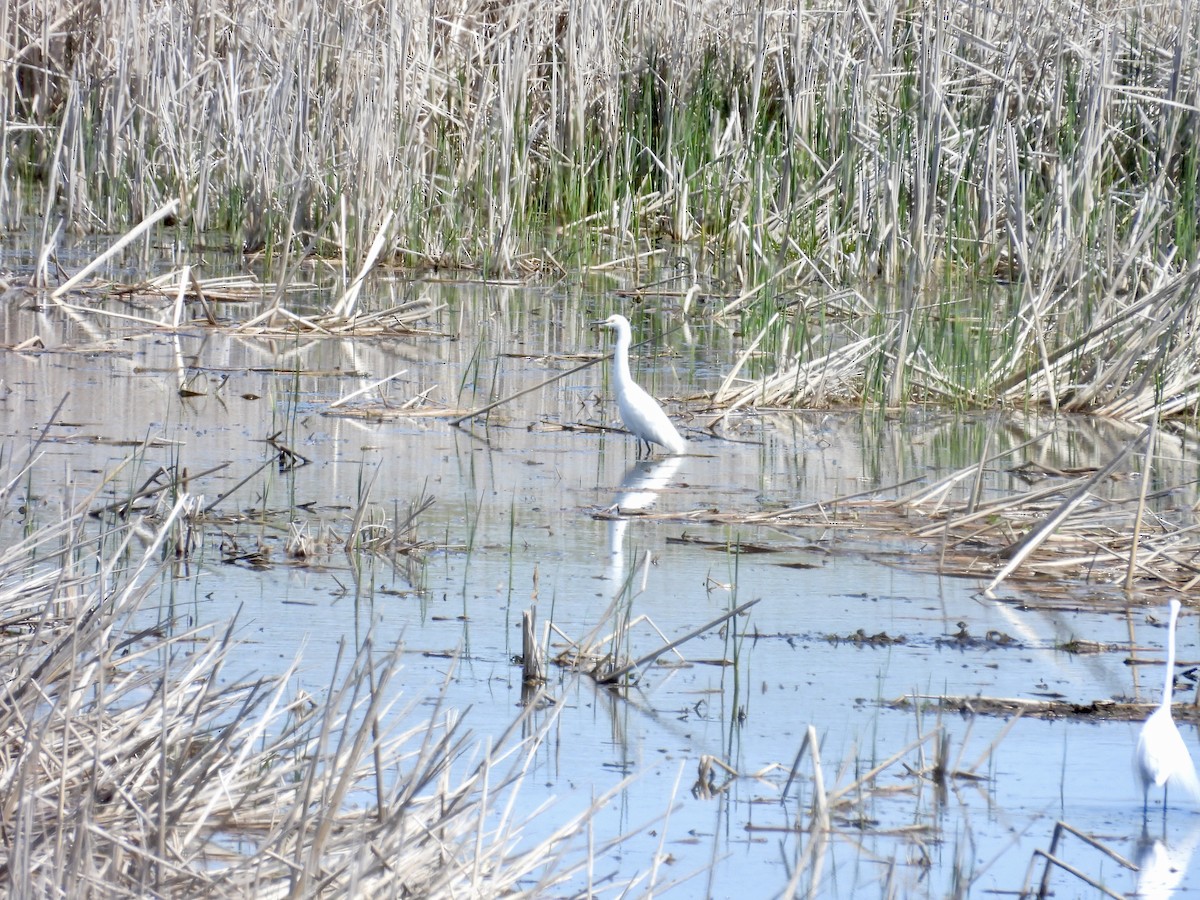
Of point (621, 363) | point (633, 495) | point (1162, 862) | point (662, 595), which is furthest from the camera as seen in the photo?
point (621, 363)

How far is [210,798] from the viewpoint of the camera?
280 centimetres

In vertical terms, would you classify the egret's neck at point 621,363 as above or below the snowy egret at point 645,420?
above

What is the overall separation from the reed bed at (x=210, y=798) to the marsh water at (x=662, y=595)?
16cm

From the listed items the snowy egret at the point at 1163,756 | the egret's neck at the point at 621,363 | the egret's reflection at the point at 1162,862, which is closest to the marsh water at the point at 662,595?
the egret's reflection at the point at 1162,862

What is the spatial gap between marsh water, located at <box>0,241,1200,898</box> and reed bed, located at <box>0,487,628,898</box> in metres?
0.16

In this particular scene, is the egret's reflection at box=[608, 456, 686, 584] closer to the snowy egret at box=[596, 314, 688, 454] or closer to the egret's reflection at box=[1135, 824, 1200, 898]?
the snowy egret at box=[596, 314, 688, 454]

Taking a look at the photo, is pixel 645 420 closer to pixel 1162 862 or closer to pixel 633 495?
pixel 633 495

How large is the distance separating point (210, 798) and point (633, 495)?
360 centimetres

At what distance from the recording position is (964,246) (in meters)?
11.3

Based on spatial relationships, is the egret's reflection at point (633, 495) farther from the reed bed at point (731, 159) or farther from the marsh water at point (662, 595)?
the reed bed at point (731, 159)

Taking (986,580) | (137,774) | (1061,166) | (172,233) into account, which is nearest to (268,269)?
(172,233)

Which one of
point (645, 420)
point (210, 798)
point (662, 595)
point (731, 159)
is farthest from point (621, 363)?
point (731, 159)

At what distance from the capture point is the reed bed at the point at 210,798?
7.74 ft

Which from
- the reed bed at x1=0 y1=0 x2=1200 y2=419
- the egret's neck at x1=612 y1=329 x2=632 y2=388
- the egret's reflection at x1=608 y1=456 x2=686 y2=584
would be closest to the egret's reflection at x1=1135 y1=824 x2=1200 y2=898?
the egret's reflection at x1=608 y1=456 x2=686 y2=584
